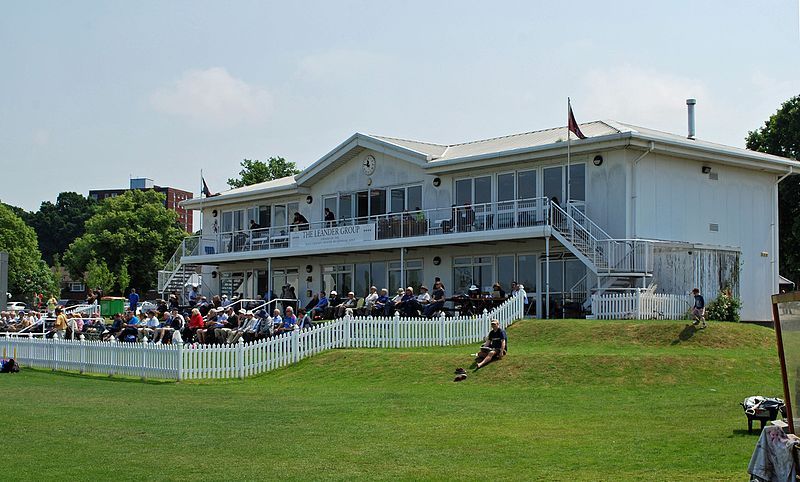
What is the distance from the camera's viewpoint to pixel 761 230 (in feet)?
115

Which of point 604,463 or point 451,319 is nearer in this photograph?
point 604,463

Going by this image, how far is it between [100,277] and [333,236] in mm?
37033

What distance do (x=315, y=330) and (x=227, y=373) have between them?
8.56 feet

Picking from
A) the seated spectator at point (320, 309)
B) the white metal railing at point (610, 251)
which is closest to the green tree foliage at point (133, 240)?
the seated spectator at point (320, 309)

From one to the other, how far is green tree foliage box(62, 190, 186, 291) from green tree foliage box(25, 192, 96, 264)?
50803 mm

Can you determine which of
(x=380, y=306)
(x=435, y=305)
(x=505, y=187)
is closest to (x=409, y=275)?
(x=505, y=187)

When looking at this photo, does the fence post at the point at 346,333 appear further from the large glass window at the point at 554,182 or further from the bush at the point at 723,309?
the bush at the point at 723,309

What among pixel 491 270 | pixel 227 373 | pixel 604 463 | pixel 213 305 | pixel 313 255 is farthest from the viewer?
pixel 313 255

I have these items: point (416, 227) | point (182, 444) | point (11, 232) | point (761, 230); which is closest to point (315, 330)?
point (416, 227)

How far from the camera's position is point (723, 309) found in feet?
93.0

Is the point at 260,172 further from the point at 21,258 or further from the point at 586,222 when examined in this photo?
the point at 586,222

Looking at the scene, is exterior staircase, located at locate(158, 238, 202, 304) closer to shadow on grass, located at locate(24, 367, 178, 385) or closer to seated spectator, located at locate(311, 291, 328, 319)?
seated spectator, located at locate(311, 291, 328, 319)

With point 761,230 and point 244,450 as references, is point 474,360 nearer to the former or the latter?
point 244,450

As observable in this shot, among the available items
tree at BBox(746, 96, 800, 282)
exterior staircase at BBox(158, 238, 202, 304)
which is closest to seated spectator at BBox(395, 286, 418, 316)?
exterior staircase at BBox(158, 238, 202, 304)
